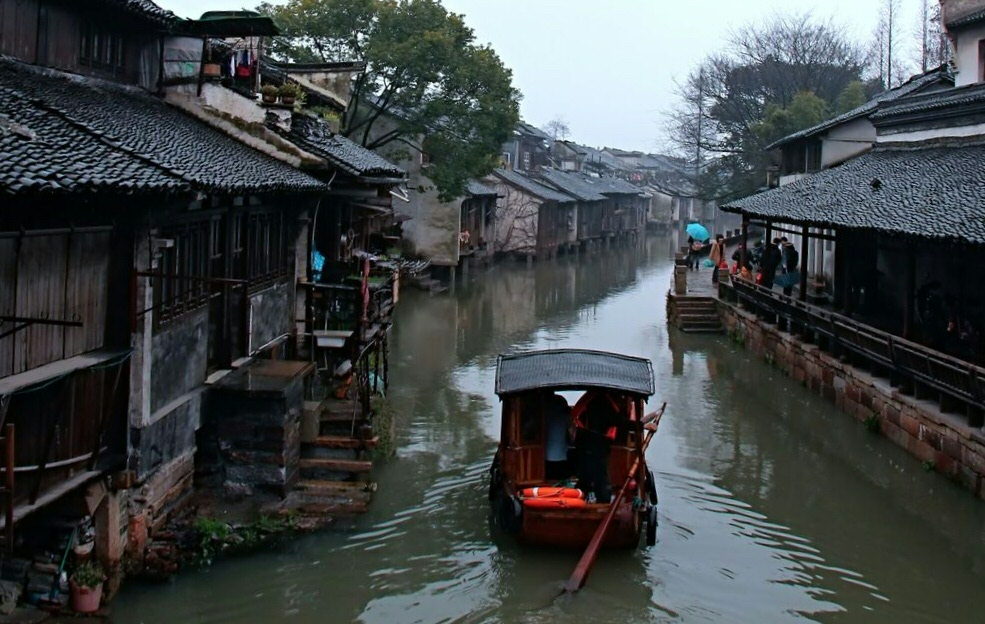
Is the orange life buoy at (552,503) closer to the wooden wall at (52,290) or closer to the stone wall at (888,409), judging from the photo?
the wooden wall at (52,290)

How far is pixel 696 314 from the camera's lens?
3272cm

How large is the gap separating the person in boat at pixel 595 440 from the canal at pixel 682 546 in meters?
0.89

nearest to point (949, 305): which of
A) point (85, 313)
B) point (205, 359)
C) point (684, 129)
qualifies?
point (205, 359)

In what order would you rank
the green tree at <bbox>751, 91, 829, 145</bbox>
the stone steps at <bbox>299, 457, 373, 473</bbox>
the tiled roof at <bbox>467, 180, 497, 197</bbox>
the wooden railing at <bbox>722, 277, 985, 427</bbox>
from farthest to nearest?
the tiled roof at <bbox>467, 180, 497, 197</bbox>, the green tree at <bbox>751, 91, 829, 145</bbox>, the wooden railing at <bbox>722, 277, 985, 427</bbox>, the stone steps at <bbox>299, 457, 373, 473</bbox>

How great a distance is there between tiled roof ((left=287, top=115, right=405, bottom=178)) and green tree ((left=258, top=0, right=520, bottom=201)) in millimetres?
11365

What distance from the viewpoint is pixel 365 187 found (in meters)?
17.8

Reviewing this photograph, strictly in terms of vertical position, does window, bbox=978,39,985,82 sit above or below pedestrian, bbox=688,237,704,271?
above

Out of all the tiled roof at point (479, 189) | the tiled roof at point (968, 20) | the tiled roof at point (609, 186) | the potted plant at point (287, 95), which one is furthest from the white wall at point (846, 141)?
the tiled roof at point (609, 186)

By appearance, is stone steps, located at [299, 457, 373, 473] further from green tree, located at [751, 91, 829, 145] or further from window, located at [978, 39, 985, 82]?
green tree, located at [751, 91, 829, 145]

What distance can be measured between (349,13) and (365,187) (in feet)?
52.3

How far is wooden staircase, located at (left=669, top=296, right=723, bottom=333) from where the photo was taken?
32.3 m

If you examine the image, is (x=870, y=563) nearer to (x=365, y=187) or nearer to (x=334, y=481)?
(x=334, y=481)

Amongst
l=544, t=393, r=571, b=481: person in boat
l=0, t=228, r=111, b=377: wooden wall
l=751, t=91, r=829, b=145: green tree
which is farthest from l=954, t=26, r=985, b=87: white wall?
l=0, t=228, r=111, b=377: wooden wall

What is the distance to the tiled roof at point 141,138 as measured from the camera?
9.62 metres
